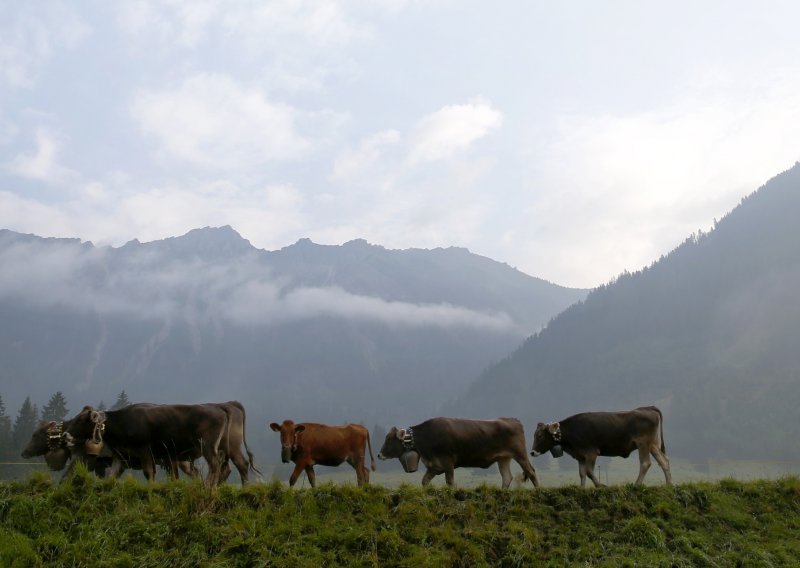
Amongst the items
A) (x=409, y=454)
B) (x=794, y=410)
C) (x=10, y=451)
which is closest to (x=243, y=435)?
(x=409, y=454)

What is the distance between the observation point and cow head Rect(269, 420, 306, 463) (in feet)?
63.5

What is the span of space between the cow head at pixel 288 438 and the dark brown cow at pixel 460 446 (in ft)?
10.7

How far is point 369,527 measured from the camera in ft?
49.9

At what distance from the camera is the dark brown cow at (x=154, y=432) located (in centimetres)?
1847

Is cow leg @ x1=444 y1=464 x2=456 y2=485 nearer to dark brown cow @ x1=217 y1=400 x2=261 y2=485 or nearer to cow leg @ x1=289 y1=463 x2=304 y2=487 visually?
cow leg @ x1=289 y1=463 x2=304 y2=487

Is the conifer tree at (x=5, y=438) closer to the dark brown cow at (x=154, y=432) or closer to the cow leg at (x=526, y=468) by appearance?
the dark brown cow at (x=154, y=432)

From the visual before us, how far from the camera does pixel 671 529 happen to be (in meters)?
16.5

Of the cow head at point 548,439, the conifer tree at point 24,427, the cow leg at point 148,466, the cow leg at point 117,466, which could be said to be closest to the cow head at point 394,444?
the cow head at point 548,439

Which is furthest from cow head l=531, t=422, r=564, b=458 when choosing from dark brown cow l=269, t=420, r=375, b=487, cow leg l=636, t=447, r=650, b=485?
dark brown cow l=269, t=420, r=375, b=487

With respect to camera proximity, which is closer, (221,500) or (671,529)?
(221,500)

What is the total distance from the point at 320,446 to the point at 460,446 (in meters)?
4.44

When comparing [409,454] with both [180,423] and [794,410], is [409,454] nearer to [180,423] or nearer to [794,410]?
[180,423]

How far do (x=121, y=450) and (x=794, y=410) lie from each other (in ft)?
719

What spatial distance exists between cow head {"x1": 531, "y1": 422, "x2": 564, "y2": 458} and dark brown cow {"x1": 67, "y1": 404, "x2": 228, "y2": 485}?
1056cm
